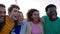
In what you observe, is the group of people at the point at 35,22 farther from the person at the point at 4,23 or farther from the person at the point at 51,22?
the person at the point at 4,23

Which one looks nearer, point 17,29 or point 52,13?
point 52,13

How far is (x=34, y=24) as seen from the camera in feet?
9.77

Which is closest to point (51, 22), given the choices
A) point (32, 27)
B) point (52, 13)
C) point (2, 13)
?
point (52, 13)

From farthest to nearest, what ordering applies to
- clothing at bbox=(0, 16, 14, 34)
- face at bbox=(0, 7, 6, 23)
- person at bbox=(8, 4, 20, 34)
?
person at bbox=(8, 4, 20, 34) → clothing at bbox=(0, 16, 14, 34) → face at bbox=(0, 7, 6, 23)

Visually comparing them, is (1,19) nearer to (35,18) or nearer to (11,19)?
(11,19)

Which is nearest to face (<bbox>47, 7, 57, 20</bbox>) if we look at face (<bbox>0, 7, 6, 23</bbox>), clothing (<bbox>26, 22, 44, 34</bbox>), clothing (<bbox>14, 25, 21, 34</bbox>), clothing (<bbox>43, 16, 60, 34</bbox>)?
clothing (<bbox>43, 16, 60, 34</bbox>)

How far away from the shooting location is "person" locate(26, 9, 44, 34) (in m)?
2.90

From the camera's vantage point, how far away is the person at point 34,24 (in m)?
2.90

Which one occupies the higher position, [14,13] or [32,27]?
[14,13]

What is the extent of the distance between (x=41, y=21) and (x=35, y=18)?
4.6 inches

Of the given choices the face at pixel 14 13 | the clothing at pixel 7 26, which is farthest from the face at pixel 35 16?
the clothing at pixel 7 26

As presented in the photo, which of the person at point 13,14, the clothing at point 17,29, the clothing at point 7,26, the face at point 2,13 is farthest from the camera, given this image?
the clothing at point 17,29

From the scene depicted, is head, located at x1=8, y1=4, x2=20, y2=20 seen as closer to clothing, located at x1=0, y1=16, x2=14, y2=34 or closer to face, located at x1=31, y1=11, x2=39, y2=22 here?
clothing, located at x1=0, y1=16, x2=14, y2=34

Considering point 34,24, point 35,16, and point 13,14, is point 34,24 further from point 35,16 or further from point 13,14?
point 13,14
